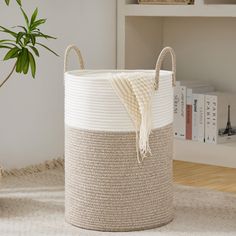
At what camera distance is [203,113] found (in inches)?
136

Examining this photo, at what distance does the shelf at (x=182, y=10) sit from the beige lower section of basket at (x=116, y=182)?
113 cm

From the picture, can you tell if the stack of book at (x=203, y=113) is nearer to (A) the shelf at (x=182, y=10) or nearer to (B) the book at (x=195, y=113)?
Result: (B) the book at (x=195, y=113)

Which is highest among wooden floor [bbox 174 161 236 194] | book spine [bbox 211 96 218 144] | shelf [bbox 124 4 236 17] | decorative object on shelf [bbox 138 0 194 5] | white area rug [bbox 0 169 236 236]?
decorative object on shelf [bbox 138 0 194 5]

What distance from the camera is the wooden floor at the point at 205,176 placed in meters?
2.95

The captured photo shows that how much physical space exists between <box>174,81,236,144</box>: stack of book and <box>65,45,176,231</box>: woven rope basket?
1135mm

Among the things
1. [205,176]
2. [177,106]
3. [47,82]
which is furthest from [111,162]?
[177,106]

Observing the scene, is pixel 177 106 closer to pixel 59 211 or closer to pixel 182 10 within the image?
pixel 182 10

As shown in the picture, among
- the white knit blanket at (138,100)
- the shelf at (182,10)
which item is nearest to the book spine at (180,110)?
the shelf at (182,10)

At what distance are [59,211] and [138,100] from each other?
0.53 meters

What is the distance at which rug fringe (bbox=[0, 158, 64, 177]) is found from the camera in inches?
122

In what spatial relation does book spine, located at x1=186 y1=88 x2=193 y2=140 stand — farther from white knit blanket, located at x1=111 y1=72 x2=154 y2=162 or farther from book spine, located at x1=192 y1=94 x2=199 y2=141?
white knit blanket, located at x1=111 y1=72 x2=154 y2=162

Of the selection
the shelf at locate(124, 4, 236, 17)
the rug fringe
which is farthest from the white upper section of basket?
the shelf at locate(124, 4, 236, 17)

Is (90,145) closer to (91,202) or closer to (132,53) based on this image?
(91,202)

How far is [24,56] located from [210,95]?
119cm
